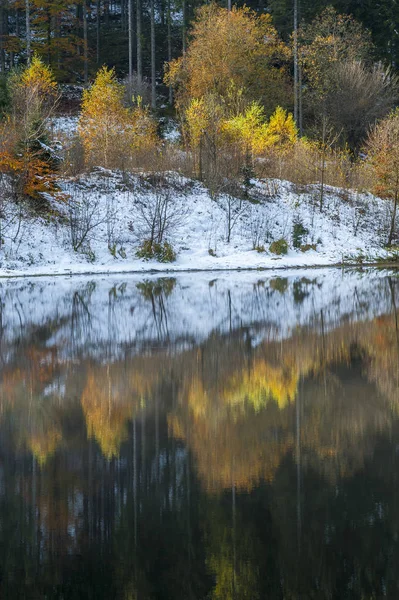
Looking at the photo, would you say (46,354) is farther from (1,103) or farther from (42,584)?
(1,103)

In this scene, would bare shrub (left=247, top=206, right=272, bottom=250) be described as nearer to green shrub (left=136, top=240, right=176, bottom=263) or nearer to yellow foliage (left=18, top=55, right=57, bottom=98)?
green shrub (left=136, top=240, right=176, bottom=263)

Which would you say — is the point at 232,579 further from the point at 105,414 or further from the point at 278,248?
the point at 278,248

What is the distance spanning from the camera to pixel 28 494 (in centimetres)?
601

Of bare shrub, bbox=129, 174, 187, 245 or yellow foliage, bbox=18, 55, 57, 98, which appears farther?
yellow foliage, bbox=18, 55, 57, 98

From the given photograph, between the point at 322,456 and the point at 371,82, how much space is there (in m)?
49.1

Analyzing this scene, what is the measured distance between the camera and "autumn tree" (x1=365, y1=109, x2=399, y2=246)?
38906mm

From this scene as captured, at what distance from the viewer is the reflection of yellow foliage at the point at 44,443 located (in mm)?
6996

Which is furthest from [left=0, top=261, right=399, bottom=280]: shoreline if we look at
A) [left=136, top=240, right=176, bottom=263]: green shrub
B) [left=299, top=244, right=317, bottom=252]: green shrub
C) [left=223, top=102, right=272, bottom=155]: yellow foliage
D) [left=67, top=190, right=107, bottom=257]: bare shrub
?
[left=223, top=102, right=272, bottom=155]: yellow foliage

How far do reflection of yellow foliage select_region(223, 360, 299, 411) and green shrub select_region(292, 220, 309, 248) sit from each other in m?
27.0

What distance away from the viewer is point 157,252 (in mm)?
35219

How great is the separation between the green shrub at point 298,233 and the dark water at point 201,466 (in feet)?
77.5

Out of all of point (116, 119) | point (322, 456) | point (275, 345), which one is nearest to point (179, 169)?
point (116, 119)

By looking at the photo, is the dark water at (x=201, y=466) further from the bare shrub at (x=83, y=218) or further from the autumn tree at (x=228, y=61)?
the autumn tree at (x=228, y=61)

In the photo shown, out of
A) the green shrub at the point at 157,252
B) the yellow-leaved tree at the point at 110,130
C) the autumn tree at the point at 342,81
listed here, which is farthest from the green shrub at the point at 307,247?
the autumn tree at the point at 342,81
